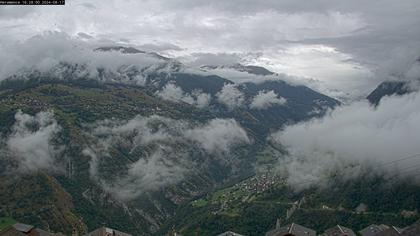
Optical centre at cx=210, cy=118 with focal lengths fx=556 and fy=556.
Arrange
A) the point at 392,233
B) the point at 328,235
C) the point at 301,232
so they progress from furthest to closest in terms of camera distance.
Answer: the point at 328,235, the point at 301,232, the point at 392,233

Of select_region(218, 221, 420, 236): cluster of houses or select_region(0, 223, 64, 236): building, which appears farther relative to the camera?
select_region(0, 223, 64, 236): building

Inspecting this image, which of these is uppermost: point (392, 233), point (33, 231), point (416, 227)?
point (416, 227)

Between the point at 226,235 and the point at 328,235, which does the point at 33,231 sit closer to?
the point at 226,235

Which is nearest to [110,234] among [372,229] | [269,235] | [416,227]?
[269,235]

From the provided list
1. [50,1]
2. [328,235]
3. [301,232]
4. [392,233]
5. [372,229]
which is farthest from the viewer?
[372,229]

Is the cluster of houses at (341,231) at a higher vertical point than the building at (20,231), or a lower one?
higher

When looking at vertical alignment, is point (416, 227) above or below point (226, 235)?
Answer: above

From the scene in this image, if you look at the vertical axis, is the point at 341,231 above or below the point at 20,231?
above

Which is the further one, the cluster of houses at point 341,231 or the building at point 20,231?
the building at point 20,231

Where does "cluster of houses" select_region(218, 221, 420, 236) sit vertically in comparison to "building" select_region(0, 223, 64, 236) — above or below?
above

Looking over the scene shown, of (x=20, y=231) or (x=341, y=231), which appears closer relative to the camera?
(x=20, y=231)

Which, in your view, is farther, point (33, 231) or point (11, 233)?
point (33, 231)
